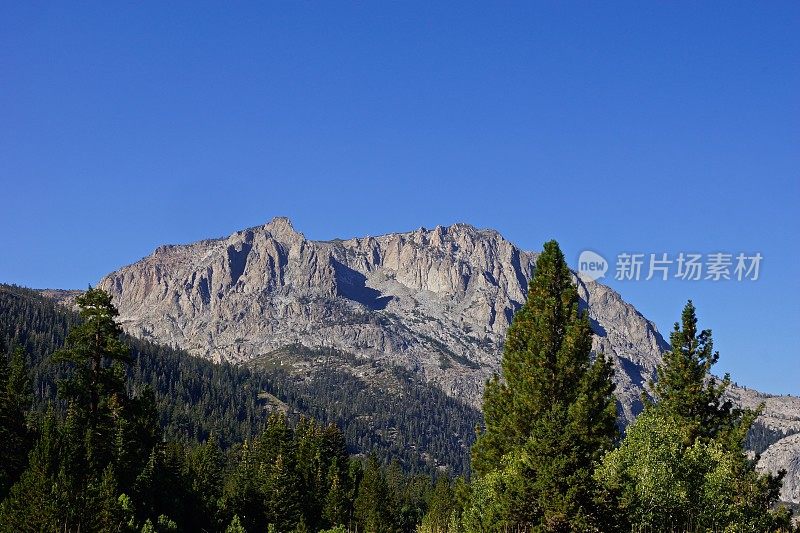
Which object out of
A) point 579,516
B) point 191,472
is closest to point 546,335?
point 579,516

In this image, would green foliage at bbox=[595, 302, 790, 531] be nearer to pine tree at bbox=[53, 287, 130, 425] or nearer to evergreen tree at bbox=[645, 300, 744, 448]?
evergreen tree at bbox=[645, 300, 744, 448]

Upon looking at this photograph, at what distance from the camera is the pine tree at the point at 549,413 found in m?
34.9

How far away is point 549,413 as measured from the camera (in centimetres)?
3722

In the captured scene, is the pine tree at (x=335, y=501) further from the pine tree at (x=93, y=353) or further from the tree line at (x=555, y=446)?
the pine tree at (x=93, y=353)

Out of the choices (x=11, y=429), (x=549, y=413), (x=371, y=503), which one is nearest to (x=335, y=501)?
(x=371, y=503)

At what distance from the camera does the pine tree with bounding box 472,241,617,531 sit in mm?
34875

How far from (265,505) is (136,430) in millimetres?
25535

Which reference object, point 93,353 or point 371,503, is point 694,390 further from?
point 371,503

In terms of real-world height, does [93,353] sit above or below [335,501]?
above

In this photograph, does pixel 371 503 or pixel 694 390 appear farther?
pixel 371 503

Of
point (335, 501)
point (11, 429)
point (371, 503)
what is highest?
point (11, 429)

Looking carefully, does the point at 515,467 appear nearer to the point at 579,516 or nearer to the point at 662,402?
the point at 579,516

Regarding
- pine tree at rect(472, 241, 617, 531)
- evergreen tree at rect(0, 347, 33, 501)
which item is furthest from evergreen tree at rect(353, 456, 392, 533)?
pine tree at rect(472, 241, 617, 531)

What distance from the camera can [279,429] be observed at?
11388cm
